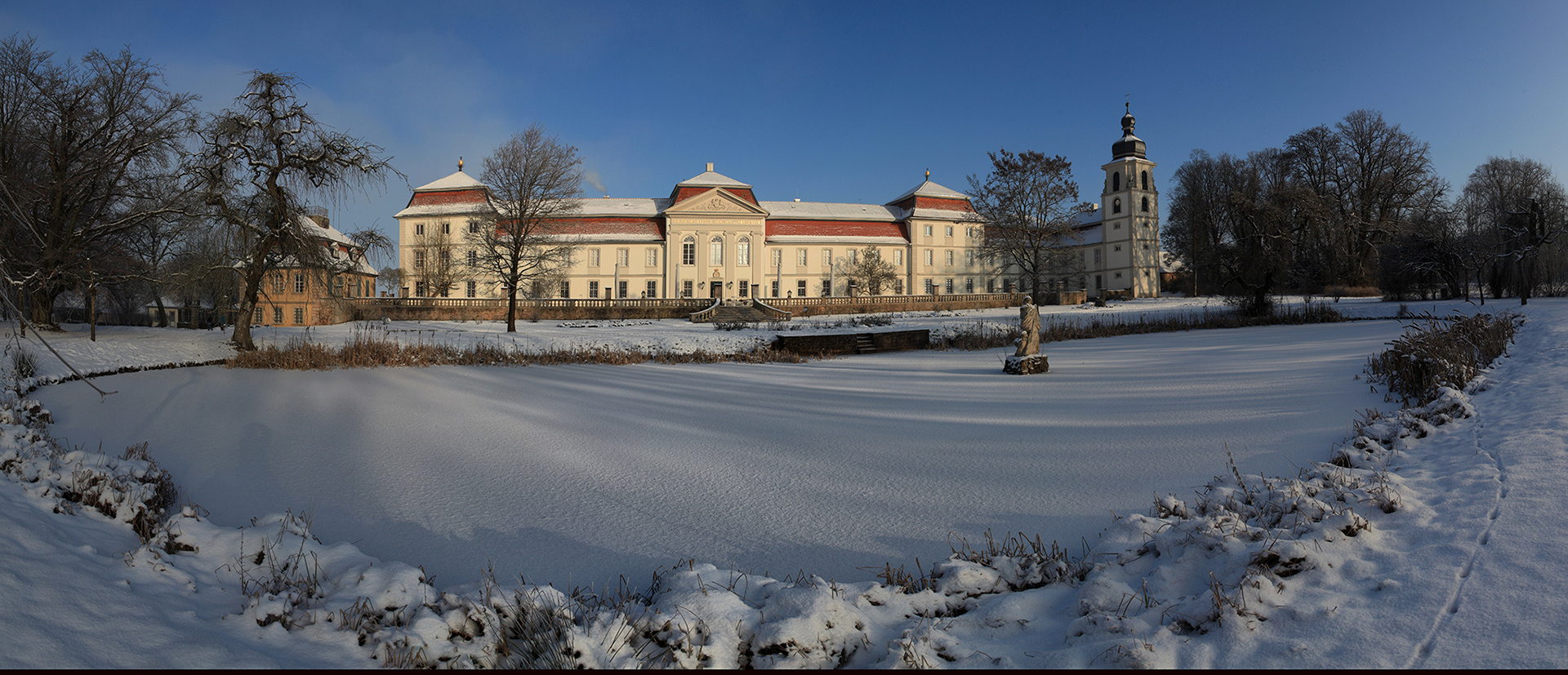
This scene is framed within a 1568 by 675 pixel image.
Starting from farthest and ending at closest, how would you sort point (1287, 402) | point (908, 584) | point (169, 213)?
point (169, 213) → point (1287, 402) → point (908, 584)

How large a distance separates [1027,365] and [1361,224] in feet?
109

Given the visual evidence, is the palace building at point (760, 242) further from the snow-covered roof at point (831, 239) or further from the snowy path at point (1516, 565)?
the snowy path at point (1516, 565)

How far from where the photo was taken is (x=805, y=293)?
54.8m

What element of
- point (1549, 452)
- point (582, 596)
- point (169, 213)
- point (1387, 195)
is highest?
point (1387, 195)

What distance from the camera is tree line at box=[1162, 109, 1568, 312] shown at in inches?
840

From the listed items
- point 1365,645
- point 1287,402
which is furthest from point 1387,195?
point 1365,645

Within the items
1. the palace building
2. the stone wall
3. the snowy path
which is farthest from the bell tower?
the snowy path

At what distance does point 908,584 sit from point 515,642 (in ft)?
5.35

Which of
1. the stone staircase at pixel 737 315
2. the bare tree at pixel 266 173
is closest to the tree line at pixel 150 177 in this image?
the bare tree at pixel 266 173

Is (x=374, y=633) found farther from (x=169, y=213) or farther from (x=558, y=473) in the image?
(x=169, y=213)

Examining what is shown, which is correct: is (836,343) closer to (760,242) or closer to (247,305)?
(247,305)

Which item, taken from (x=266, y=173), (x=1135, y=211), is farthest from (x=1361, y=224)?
(x=266, y=173)

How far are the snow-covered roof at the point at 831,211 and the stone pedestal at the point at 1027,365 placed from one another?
1783 inches

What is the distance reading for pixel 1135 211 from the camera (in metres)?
55.0
